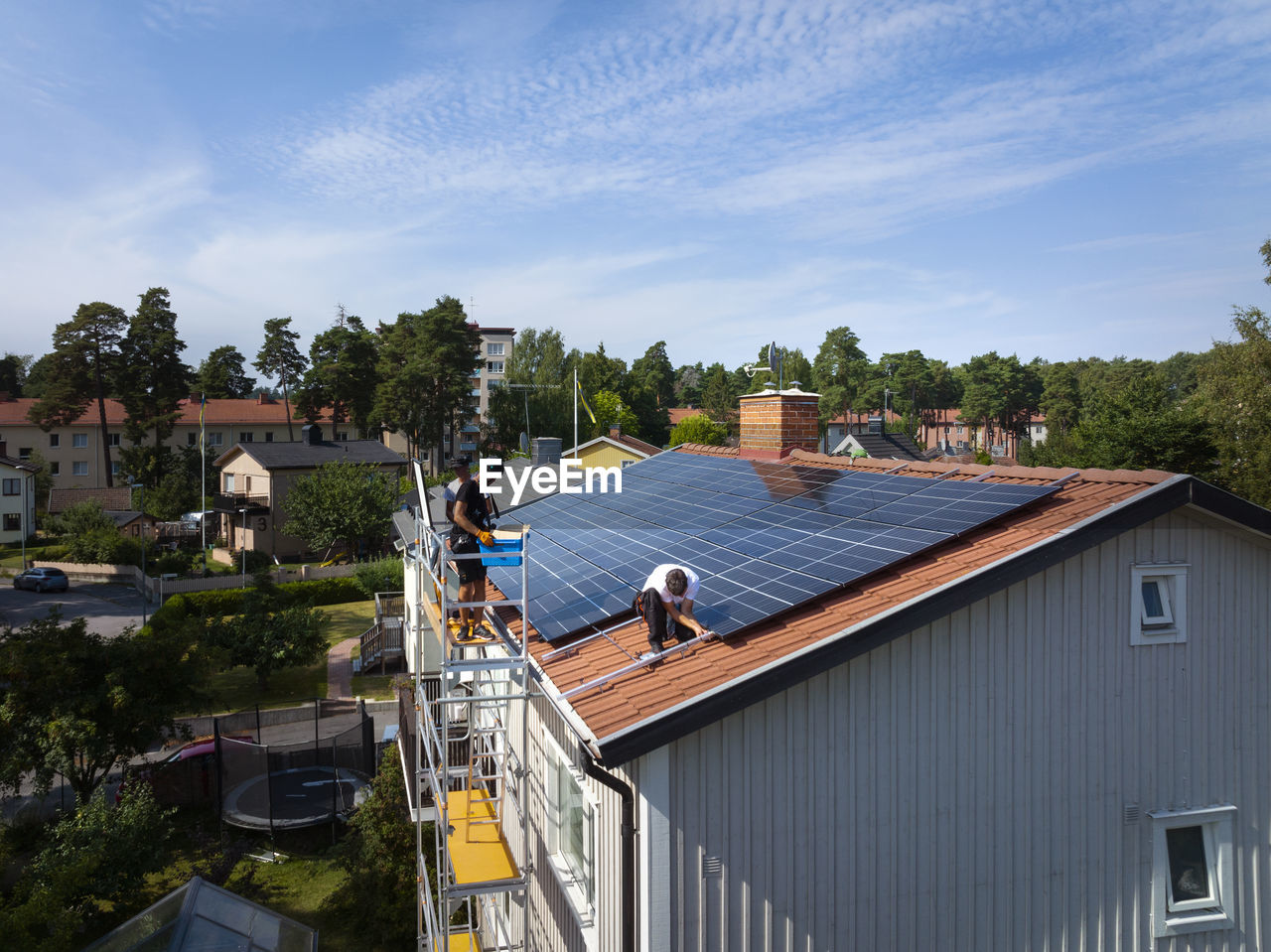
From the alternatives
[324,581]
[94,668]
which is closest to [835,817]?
[94,668]

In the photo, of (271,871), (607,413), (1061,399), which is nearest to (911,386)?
(1061,399)

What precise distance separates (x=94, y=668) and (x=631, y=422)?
7254cm

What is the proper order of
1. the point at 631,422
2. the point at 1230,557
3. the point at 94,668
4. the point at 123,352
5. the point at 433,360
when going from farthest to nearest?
the point at 631,422 → the point at 433,360 → the point at 123,352 → the point at 94,668 → the point at 1230,557

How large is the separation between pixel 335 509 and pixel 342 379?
107ft

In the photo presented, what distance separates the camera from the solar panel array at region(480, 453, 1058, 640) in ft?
27.0

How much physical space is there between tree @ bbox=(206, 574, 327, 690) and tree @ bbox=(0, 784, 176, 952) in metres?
12.3

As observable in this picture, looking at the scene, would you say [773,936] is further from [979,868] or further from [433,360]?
[433,360]

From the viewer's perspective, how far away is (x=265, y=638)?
28.4 metres

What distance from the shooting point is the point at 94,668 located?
17.8 m

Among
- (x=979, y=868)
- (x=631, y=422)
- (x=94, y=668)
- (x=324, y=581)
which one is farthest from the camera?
(x=631, y=422)

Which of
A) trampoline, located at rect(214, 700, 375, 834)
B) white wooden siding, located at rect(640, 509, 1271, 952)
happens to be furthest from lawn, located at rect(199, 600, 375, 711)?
white wooden siding, located at rect(640, 509, 1271, 952)

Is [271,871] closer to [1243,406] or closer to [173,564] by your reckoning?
[173,564]

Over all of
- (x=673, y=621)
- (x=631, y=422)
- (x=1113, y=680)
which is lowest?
(x=1113, y=680)

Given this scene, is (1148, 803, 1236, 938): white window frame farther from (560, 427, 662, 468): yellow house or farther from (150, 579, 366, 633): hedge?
(560, 427, 662, 468): yellow house
